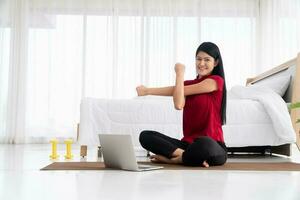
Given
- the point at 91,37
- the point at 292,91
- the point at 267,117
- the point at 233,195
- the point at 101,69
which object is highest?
the point at 91,37

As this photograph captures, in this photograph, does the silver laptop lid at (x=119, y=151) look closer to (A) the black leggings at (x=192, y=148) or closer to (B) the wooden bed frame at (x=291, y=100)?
(A) the black leggings at (x=192, y=148)

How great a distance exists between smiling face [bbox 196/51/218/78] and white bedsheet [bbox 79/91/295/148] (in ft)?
3.59

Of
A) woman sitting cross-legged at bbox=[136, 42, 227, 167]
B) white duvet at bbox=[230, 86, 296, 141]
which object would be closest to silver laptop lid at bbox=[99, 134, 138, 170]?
woman sitting cross-legged at bbox=[136, 42, 227, 167]

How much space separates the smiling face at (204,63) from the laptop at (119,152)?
68 cm

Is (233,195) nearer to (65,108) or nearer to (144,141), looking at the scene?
(144,141)

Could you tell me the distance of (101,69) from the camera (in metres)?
6.54

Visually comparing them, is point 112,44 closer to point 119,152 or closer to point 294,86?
point 294,86

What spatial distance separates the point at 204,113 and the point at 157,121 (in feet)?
3.60

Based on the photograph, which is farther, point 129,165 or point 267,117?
point 267,117

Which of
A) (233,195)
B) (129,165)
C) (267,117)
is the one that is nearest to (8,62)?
(267,117)

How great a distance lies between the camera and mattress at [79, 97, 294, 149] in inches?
140

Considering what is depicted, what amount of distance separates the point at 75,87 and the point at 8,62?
109 cm

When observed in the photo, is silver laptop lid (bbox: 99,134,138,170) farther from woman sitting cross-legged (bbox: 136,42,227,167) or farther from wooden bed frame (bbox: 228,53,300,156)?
wooden bed frame (bbox: 228,53,300,156)

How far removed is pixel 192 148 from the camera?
7.95 ft
